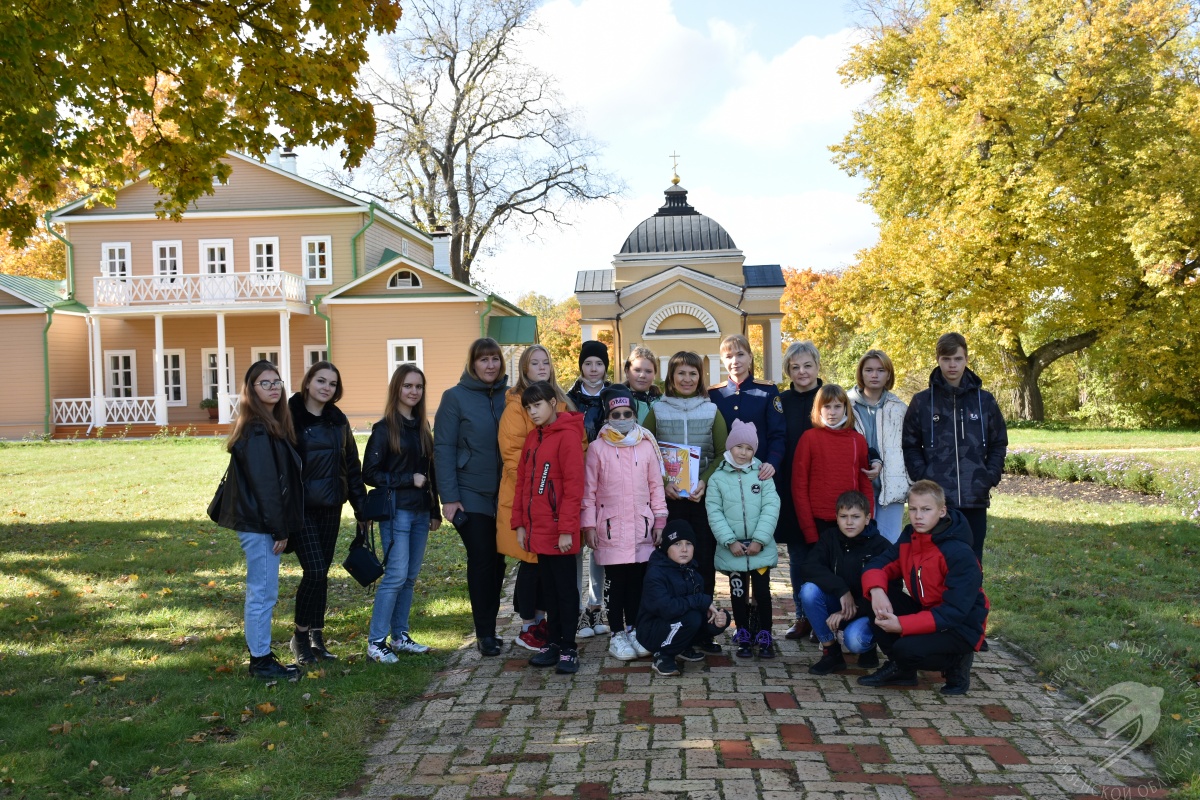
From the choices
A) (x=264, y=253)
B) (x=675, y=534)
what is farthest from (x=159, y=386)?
(x=675, y=534)

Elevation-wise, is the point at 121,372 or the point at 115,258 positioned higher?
the point at 115,258

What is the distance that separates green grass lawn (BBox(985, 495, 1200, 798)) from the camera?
4.76 m

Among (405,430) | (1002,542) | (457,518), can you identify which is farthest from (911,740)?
(1002,542)

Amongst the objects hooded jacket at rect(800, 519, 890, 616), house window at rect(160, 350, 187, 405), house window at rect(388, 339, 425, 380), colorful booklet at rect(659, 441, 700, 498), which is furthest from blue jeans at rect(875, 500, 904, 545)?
house window at rect(160, 350, 187, 405)

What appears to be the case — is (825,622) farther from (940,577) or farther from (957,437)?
(957,437)

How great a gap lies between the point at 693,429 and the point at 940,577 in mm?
1675

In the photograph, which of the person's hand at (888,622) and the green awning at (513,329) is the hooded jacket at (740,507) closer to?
the person's hand at (888,622)

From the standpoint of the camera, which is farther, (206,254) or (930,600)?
(206,254)

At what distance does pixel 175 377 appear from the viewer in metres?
29.3

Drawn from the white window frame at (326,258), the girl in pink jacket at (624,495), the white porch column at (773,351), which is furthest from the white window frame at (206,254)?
the girl in pink jacket at (624,495)

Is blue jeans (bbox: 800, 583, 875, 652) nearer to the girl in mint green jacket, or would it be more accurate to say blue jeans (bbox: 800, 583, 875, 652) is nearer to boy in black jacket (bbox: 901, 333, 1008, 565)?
the girl in mint green jacket

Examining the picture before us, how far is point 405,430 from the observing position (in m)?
5.67

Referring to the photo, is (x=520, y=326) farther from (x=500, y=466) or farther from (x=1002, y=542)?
(x=500, y=466)

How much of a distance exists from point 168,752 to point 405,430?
2.15 meters
